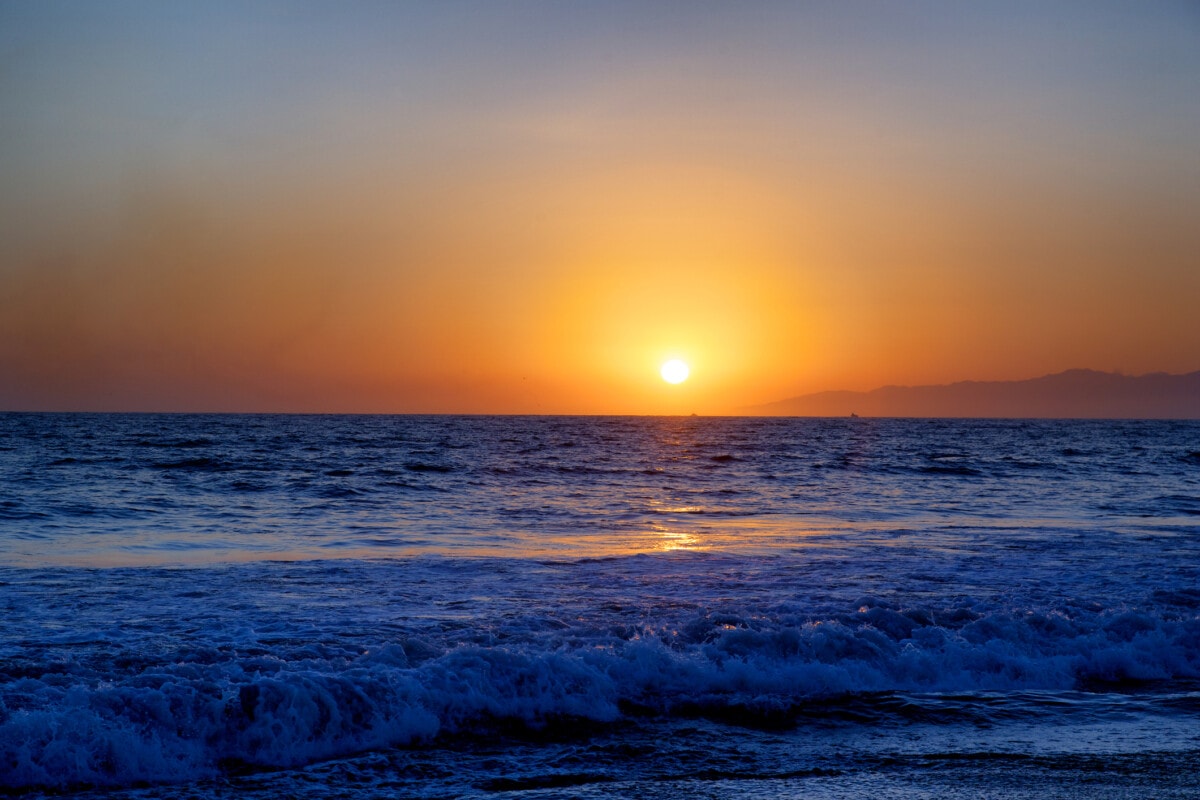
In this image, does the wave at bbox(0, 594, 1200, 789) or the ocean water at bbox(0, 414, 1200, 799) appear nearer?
the ocean water at bbox(0, 414, 1200, 799)

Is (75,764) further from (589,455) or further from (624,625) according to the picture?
(589,455)

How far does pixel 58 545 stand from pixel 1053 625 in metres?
15.8

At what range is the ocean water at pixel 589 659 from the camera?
6.69m

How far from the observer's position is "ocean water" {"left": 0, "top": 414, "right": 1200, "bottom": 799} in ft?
21.9

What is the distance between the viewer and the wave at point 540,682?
697cm

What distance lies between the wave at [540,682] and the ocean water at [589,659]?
0.03 metres

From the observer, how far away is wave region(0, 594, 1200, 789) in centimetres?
697

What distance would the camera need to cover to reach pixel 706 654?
9.34 m

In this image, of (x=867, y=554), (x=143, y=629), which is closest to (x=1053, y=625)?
(x=867, y=554)

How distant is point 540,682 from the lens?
27.6 feet

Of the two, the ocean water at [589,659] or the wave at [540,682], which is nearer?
the ocean water at [589,659]

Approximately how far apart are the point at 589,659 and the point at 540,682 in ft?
2.25

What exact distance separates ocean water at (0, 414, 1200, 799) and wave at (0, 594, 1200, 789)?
0.03 metres

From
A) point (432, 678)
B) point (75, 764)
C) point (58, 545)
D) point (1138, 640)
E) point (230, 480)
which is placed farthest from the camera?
point (230, 480)
